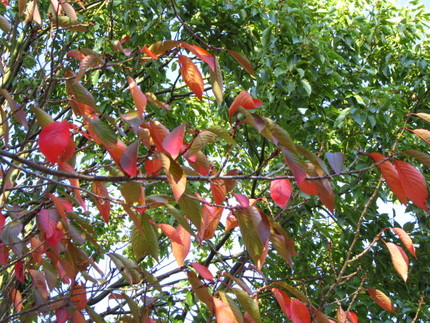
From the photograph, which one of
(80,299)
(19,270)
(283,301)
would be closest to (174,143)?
(283,301)

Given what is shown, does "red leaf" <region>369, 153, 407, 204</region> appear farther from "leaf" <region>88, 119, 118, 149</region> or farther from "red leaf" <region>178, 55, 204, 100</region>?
"leaf" <region>88, 119, 118, 149</region>

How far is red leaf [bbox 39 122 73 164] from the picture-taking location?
4.30 feet

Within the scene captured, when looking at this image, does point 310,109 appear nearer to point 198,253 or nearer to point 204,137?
point 198,253

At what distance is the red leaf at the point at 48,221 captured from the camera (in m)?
1.69

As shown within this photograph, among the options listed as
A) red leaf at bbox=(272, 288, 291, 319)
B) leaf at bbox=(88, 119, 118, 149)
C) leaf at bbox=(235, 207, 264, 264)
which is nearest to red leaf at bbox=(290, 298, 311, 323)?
red leaf at bbox=(272, 288, 291, 319)

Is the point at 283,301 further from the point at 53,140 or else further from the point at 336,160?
the point at 53,140

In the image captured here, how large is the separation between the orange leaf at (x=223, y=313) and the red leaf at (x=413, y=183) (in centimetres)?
59

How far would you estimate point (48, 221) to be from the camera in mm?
1704

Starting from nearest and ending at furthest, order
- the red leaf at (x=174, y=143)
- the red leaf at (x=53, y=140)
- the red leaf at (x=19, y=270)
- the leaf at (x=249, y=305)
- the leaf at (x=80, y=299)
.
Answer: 1. the red leaf at (x=174, y=143)
2. the red leaf at (x=53, y=140)
3. the leaf at (x=249, y=305)
4. the leaf at (x=80, y=299)
5. the red leaf at (x=19, y=270)

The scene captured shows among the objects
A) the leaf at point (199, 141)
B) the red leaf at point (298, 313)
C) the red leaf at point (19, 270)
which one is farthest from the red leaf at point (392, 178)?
the red leaf at point (19, 270)

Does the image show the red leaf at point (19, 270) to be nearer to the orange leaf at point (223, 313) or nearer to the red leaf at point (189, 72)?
the orange leaf at point (223, 313)

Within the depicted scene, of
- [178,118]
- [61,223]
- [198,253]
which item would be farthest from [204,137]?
[198,253]

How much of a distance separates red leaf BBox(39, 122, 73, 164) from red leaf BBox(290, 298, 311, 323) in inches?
34.2

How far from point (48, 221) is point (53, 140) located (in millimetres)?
465
